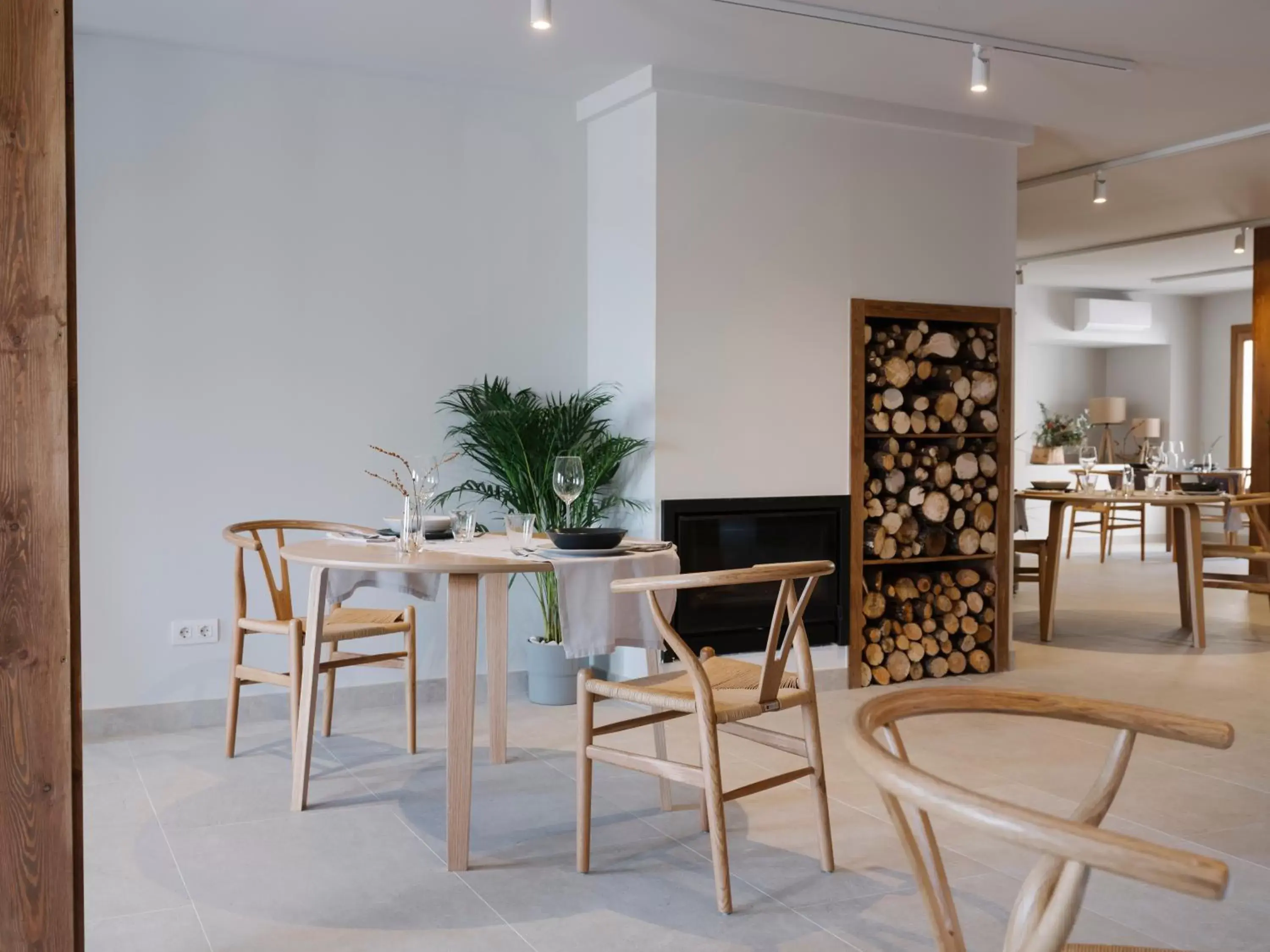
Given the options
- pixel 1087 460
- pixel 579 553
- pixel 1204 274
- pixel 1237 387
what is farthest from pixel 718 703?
pixel 1237 387

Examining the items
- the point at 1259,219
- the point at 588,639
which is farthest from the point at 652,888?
the point at 1259,219

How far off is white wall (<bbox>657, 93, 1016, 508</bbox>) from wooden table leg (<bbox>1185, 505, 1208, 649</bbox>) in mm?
2018

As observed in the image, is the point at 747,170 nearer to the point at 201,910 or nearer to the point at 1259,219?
the point at 201,910

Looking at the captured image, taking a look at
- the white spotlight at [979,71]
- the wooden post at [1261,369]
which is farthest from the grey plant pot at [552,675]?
the wooden post at [1261,369]

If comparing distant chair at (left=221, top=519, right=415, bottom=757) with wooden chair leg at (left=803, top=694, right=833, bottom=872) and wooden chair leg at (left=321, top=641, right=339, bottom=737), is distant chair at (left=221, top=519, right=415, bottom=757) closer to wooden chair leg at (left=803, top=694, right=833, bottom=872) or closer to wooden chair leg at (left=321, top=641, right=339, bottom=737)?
wooden chair leg at (left=321, top=641, right=339, bottom=737)

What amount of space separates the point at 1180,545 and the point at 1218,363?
20.9 ft

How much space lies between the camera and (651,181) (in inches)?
185

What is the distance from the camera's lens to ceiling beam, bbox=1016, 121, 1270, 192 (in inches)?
221

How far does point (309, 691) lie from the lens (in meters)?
3.33

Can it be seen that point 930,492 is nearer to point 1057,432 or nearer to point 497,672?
point 497,672

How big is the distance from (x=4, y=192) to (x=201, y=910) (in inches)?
63.1

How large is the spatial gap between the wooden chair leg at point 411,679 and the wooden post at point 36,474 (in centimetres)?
203

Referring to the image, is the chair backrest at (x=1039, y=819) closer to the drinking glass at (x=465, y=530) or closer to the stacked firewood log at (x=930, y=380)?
the drinking glass at (x=465, y=530)

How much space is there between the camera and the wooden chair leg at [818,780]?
2863 millimetres
